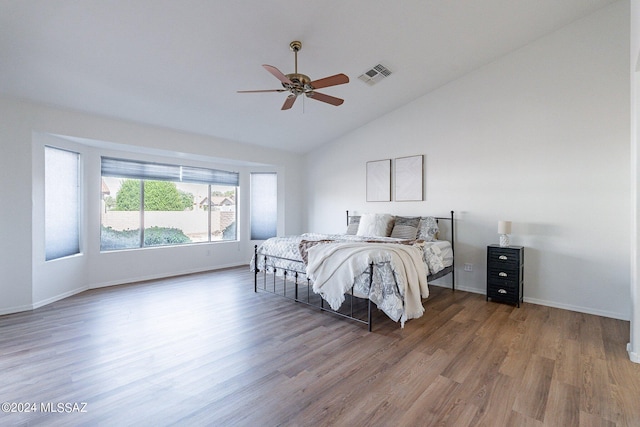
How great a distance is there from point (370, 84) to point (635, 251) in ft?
12.2

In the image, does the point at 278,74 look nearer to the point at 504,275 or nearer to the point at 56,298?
the point at 504,275

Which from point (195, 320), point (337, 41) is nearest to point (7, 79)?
point (195, 320)

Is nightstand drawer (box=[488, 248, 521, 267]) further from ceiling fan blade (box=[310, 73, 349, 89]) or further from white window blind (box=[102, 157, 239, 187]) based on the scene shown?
white window blind (box=[102, 157, 239, 187])

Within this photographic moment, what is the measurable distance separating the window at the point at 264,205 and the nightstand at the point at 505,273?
4.61 meters

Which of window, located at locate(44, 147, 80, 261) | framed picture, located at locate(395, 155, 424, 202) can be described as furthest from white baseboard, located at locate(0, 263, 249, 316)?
framed picture, located at locate(395, 155, 424, 202)

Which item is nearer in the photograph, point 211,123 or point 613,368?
point 613,368

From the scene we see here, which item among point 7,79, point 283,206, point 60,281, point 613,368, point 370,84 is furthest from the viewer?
point 283,206

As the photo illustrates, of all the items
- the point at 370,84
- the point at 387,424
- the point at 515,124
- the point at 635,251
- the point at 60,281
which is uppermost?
the point at 370,84

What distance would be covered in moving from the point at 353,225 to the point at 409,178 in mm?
1389

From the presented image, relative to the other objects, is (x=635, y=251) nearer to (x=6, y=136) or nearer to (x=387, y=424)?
(x=387, y=424)

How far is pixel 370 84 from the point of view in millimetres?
4559

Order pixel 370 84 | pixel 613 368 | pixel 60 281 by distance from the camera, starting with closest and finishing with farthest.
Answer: pixel 613 368
pixel 60 281
pixel 370 84

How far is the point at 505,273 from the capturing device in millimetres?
4016

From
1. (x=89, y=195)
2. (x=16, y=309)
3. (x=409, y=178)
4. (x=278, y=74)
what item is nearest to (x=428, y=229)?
(x=409, y=178)
